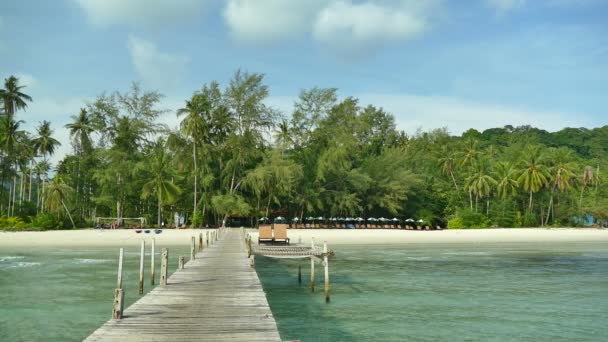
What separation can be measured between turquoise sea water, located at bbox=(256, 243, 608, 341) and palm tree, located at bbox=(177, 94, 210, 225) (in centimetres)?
2765

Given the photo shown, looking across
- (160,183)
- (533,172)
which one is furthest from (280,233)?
(533,172)

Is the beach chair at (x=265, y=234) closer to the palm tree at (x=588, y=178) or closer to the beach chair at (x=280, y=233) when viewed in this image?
the beach chair at (x=280, y=233)

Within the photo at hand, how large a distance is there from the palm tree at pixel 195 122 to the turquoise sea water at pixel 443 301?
27648mm

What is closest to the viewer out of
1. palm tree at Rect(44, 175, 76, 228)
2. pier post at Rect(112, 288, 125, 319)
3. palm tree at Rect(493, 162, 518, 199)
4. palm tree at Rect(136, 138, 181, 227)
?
pier post at Rect(112, 288, 125, 319)

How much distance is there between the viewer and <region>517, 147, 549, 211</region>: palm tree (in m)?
59.9

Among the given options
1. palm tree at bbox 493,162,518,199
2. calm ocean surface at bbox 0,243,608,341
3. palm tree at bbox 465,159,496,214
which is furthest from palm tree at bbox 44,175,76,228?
palm tree at bbox 493,162,518,199

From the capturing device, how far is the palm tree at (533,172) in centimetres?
5991

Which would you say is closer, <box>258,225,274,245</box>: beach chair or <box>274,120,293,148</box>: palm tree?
<box>258,225,274,245</box>: beach chair

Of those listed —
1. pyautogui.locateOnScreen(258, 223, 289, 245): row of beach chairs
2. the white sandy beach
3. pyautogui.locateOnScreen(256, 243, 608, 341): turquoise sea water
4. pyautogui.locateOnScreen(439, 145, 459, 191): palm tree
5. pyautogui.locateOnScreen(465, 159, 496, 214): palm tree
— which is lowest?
pyautogui.locateOnScreen(256, 243, 608, 341): turquoise sea water

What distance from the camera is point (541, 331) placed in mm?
11961

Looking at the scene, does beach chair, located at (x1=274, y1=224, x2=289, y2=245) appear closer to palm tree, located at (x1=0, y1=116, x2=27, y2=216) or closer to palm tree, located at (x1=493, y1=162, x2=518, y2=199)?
palm tree, located at (x1=0, y1=116, x2=27, y2=216)

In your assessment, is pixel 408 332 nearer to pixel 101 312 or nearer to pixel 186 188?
pixel 101 312

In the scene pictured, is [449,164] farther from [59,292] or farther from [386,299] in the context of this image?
[59,292]

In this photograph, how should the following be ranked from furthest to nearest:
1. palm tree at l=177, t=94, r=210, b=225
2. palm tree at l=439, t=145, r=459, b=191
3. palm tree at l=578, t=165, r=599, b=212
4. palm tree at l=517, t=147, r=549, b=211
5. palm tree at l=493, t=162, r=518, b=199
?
palm tree at l=439, t=145, r=459, b=191
palm tree at l=578, t=165, r=599, b=212
palm tree at l=493, t=162, r=518, b=199
palm tree at l=517, t=147, r=549, b=211
palm tree at l=177, t=94, r=210, b=225
